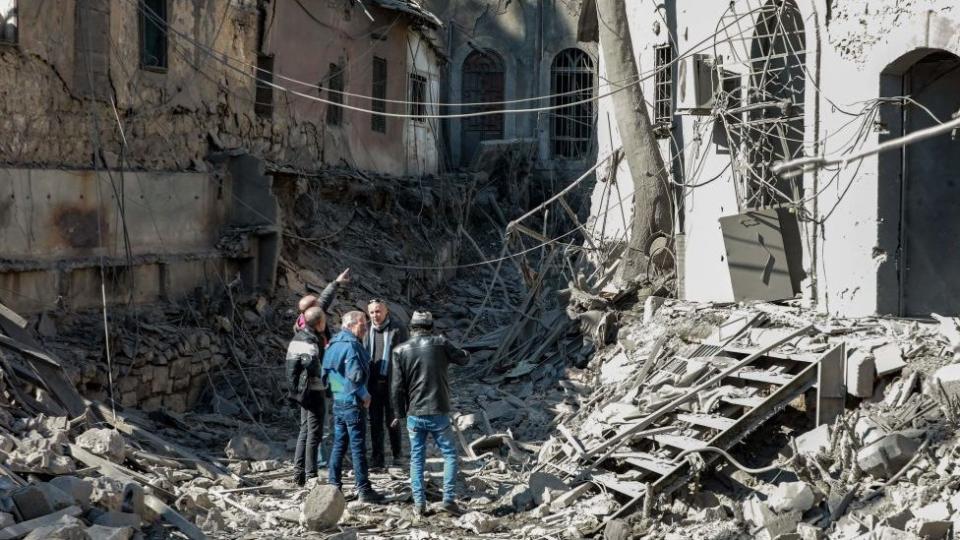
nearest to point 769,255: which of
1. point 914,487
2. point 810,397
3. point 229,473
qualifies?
point 810,397

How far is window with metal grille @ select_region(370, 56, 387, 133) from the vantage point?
22812 millimetres

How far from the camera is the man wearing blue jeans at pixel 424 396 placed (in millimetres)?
10148

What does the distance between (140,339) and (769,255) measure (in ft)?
23.4

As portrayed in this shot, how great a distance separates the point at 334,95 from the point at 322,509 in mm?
12345

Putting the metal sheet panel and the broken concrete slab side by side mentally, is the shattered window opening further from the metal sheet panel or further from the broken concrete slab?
the broken concrete slab

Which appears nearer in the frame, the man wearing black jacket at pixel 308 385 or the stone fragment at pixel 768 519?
the stone fragment at pixel 768 519

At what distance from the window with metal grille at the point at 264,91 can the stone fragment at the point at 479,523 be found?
935 cm

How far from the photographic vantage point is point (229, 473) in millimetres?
11367

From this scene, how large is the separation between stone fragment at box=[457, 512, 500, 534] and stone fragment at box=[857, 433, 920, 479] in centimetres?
304

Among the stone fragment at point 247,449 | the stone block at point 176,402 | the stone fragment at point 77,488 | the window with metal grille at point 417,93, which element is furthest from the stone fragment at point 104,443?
the window with metal grille at point 417,93

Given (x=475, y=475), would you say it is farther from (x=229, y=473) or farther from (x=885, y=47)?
(x=885, y=47)

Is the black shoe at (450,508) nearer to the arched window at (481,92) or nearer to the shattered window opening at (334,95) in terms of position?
the shattered window opening at (334,95)

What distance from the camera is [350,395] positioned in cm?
1044

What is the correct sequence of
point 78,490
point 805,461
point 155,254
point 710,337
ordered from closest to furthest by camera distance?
1. point 78,490
2. point 805,461
3. point 710,337
4. point 155,254
